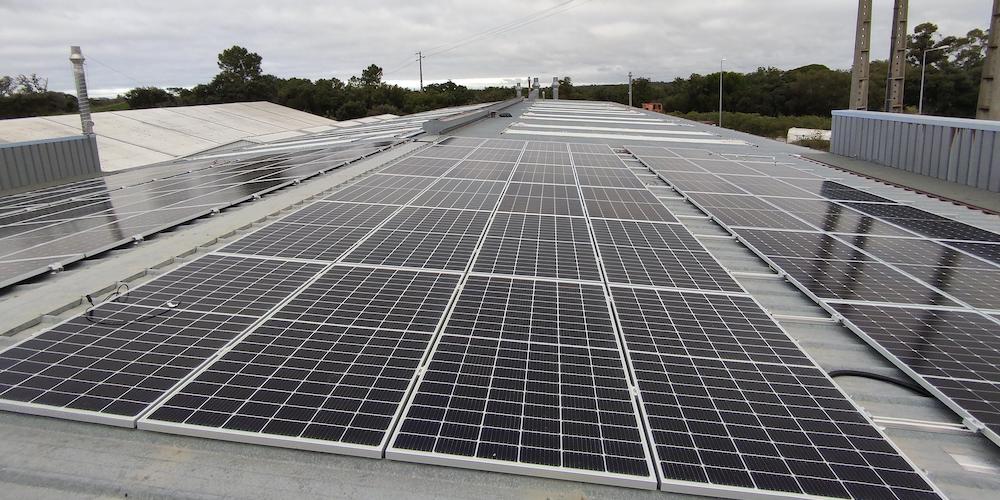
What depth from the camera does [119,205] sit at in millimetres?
14312

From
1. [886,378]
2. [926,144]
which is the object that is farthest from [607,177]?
[886,378]

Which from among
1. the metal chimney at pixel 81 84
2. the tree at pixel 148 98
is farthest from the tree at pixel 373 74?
the metal chimney at pixel 81 84

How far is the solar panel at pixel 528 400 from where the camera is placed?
4.45m

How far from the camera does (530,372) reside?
18.6ft

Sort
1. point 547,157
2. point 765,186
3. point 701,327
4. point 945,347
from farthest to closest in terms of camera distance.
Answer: point 547,157 → point 765,186 → point 701,327 → point 945,347

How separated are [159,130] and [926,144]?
44.4 m

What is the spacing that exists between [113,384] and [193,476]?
1.66 m

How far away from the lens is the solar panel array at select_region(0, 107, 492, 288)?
9969mm

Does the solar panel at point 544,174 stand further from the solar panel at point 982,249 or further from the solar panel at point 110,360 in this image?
the solar panel at point 110,360

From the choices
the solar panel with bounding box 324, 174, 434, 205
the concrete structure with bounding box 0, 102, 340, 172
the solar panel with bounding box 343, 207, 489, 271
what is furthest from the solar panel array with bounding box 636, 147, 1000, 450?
the concrete structure with bounding box 0, 102, 340, 172

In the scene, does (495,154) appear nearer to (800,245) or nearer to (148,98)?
(800,245)

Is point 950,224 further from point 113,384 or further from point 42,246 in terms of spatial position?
point 42,246

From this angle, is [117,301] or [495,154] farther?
[495,154]

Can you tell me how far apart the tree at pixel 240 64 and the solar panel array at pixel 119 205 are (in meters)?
90.7
